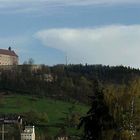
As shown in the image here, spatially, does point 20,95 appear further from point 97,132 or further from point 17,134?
point 97,132

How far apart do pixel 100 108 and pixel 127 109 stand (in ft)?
6.10

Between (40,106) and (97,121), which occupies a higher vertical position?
(97,121)

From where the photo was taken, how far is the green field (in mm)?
163375

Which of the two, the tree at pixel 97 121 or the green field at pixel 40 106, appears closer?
the tree at pixel 97 121

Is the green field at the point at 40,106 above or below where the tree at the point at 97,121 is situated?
below

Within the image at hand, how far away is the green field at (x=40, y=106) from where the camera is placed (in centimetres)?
16338

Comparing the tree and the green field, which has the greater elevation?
the tree

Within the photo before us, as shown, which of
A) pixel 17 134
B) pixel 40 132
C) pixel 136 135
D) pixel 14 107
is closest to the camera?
pixel 136 135

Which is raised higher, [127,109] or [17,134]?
[127,109]

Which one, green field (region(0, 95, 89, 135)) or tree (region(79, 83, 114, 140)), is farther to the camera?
green field (region(0, 95, 89, 135))

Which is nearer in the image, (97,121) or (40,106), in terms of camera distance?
(97,121)

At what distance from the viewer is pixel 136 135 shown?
4147cm

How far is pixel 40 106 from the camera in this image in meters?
177

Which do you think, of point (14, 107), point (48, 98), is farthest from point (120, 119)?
point (48, 98)
